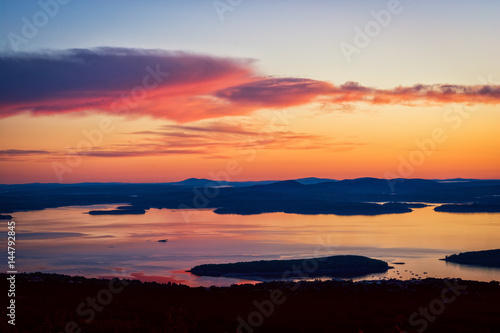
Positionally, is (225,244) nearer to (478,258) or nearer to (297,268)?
(297,268)

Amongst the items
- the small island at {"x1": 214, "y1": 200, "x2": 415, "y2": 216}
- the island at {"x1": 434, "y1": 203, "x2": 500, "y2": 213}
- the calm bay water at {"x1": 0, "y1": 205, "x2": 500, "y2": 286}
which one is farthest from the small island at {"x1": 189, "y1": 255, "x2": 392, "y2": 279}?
the island at {"x1": 434, "y1": 203, "x2": 500, "y2": 213}

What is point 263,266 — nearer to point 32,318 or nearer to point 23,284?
point 23,284

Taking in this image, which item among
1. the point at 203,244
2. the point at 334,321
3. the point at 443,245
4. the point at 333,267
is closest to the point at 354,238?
the point at 443,245

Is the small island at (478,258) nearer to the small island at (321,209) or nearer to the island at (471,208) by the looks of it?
the small island at (321,209)

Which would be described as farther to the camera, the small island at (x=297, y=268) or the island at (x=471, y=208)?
the island at (x=471, y=208)

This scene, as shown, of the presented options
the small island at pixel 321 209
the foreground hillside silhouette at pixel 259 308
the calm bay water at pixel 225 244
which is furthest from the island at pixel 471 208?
the foreground hillside silhouette at pixel 259 308

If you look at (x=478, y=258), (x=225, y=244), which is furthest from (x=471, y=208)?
(x=225, y=244)
